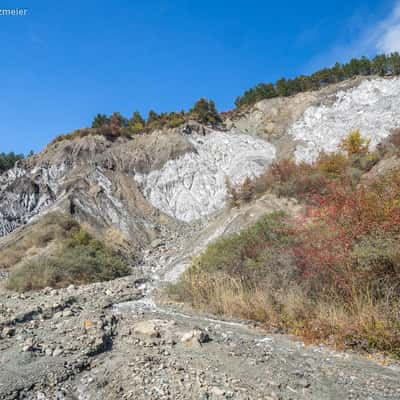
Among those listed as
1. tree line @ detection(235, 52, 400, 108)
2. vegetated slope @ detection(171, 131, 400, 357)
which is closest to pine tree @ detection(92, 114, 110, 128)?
tree line @ detection(235, 52, 400, 108)

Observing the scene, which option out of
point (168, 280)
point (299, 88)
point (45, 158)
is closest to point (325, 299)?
point (168, 280)

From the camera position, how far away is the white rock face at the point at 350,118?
84.5ft

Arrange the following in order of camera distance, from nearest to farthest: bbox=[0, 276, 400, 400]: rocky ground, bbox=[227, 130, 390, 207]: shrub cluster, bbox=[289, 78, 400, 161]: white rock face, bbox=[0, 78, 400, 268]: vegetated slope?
1. bbox=[0, 276, 400, 400]: rocky ground
2. bbox=[227, 130, 390, 207]: shrub cluster
3. bbox=[0, 78, 400, 268]: vegetated slope
4. bbox=[289, 78, 400, 161]: white rock face

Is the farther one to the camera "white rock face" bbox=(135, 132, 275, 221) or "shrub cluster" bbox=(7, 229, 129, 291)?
"white rock face" bbox=(135, 132, 275, 221)

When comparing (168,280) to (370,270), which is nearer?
(370,270)

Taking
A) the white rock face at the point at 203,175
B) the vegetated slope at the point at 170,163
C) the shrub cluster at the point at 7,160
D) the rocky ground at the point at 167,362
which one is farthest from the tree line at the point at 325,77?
the rocky ground at the point at 167,362

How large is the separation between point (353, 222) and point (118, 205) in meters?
16.8

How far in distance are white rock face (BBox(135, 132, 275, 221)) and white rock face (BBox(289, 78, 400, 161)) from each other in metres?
3.65

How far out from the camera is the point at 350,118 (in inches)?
1128

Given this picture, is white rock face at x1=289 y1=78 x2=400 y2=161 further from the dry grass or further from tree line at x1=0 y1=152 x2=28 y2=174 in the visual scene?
tree line at x1=0 y1=152 x2=28 y2=174

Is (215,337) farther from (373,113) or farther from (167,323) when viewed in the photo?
(373,113)

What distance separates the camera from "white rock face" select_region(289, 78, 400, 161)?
25766 mm

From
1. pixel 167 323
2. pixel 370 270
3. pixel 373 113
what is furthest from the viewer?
pixel 373 113

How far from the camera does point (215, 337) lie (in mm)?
5273
